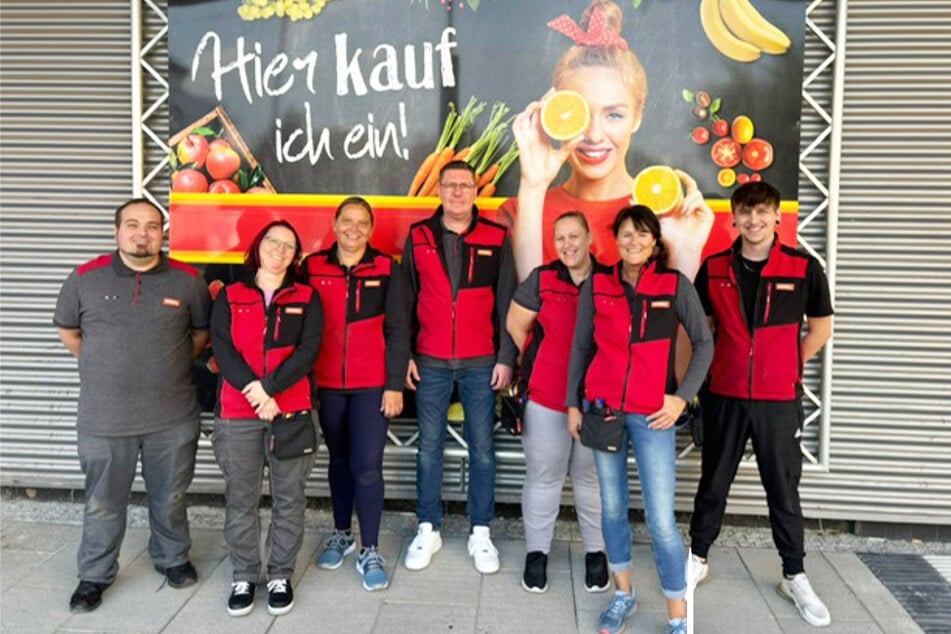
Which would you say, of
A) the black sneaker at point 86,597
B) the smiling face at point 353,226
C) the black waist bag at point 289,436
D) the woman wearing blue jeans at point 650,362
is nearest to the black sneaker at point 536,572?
the woman wearing blue jeans at point 650,362

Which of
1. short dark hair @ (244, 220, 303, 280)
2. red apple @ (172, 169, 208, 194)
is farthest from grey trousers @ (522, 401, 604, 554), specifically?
red apple @ (172, 169, 208, 194)

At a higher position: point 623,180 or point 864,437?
point 623,180

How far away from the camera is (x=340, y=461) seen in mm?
3498

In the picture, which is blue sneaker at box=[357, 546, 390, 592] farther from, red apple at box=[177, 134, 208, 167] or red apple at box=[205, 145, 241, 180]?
red apple at box=[177, 134, 208, 167]

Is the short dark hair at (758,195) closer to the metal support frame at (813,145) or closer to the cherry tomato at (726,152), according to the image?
the cherry tomato at (726,152)

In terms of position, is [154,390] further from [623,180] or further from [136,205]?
[623,180]

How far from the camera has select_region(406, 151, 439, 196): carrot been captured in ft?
13.1

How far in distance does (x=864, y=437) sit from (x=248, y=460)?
3371mm

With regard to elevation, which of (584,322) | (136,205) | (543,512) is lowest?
(543,512)

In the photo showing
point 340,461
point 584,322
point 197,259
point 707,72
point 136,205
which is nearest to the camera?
→ point 584,322

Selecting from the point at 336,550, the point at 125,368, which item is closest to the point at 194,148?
the point at 125,368

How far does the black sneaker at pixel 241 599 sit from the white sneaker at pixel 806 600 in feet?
8.20

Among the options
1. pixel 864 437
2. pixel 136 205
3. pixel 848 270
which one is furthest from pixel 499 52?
pixel 864 437

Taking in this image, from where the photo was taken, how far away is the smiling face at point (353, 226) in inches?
130
